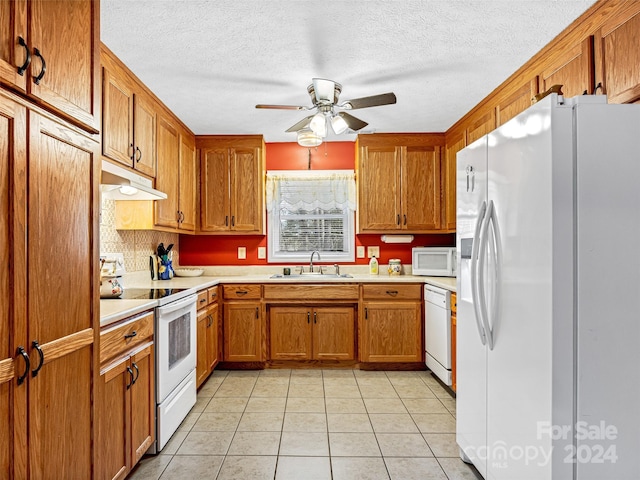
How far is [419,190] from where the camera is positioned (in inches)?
153

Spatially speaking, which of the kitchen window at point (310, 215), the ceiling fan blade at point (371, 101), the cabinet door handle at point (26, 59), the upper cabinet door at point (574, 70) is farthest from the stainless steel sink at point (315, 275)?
the cabinet door handle at point (26, 59)

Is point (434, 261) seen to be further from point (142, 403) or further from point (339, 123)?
point (142, 403)

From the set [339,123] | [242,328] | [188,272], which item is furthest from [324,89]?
[188,272]

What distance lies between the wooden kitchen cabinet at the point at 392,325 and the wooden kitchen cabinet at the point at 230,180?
1.45m

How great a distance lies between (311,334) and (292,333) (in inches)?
7.1

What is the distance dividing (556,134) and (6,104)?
5.38ft

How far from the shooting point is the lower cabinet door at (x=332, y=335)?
3.60 meters

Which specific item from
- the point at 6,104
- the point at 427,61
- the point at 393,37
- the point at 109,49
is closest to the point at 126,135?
the point at 109,49

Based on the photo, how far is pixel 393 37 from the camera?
2.07 m

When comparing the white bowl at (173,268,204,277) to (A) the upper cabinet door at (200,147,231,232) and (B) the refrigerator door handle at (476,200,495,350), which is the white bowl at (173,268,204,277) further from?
(B) the refrigerator door handle at (476,200,495,350)

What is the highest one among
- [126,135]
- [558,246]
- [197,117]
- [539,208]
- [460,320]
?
Answer: [197,117]

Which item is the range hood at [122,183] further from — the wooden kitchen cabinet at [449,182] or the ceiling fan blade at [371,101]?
the wooden kitchen cabinet at [449,182]

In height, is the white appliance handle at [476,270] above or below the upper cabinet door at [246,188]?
below

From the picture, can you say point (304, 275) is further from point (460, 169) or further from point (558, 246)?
point (558, 246)
